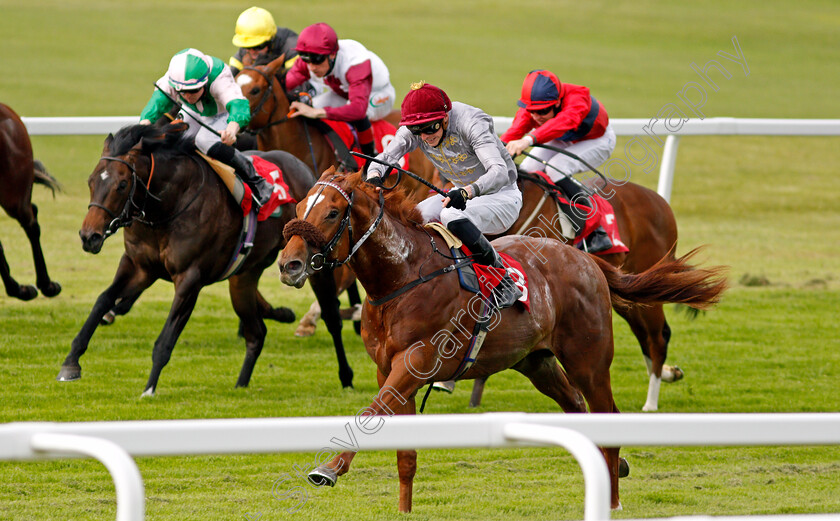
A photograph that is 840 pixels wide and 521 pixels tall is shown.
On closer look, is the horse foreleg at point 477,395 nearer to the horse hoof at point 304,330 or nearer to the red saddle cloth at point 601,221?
the red saddle cloth at point 601,221

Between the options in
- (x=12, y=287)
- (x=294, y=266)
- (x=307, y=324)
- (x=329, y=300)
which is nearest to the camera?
(x=294, y=266)

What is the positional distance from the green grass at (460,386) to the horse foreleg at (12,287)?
190 mm

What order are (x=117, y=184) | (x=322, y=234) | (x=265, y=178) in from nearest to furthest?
(x=322, y=234), (x=117, y=184), (x=265, y=178)

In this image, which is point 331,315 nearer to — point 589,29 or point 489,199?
point 489,199

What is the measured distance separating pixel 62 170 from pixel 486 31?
1792 centimetres

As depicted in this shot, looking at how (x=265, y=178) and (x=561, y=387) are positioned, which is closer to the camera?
(x=561, y=387)

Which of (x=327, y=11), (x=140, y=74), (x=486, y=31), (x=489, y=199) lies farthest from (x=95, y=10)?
(x=489, y=199)

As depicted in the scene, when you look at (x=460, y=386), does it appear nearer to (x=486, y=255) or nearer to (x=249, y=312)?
(x=249, y=312)

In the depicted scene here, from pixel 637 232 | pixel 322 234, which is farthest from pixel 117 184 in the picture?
pixel 637 232

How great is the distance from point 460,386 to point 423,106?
2760mm

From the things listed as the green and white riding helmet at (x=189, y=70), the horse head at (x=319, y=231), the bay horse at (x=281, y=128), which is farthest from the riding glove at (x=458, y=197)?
the bay horse at (x=281, y=128)

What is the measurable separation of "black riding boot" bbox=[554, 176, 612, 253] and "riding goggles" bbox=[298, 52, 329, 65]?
7.67 feet

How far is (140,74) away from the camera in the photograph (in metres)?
22.2

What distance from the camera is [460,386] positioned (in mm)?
7008
